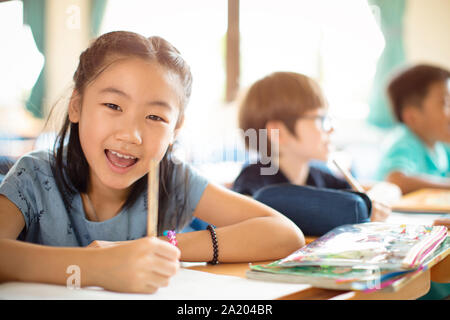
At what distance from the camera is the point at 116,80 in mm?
739

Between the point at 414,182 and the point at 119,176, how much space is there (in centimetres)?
144

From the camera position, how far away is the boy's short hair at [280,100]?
1491 millimetres

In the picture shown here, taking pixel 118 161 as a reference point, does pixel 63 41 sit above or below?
above

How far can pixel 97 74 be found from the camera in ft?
2.51

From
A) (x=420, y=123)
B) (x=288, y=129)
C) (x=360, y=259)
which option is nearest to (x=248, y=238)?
(x=360, y=259)

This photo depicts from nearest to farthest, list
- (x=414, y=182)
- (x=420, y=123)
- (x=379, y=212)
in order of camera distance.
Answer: (x=379, y=212), (x=414, y=182), (x=420, y=123)

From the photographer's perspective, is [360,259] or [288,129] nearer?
[360,259]

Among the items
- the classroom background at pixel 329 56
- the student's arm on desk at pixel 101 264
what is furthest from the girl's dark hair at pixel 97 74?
the classroom background at pixel 329 56

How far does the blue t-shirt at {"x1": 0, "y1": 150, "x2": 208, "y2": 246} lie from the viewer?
75 centimetres

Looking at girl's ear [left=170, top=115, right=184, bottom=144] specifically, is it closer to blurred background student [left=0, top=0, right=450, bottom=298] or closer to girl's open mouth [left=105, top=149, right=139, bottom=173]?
girl's open mouth [left=105, top=149, right=139, bottom=173]

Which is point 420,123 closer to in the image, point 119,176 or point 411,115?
point 411,115

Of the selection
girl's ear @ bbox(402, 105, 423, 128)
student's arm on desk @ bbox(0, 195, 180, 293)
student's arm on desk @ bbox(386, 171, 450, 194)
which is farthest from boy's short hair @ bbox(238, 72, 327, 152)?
student's arm on desk @ bbox(0, 195, 180, 293)

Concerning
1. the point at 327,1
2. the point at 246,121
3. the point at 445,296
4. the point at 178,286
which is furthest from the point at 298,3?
the point at 178,286

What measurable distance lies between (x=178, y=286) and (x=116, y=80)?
0.33m
